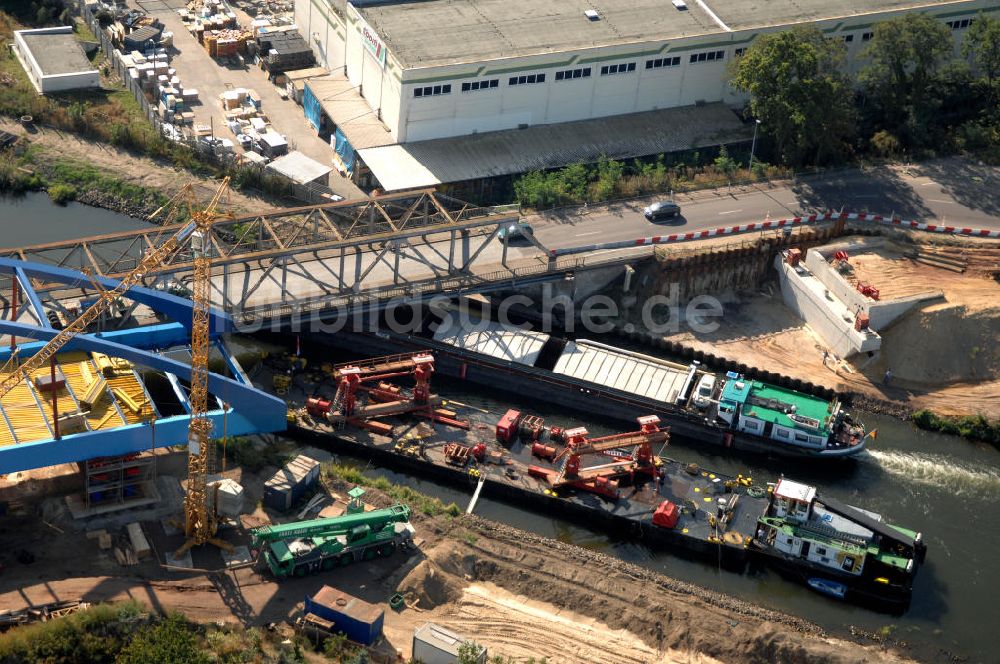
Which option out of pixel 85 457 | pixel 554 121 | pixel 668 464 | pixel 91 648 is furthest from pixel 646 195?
→ pixel 91 648

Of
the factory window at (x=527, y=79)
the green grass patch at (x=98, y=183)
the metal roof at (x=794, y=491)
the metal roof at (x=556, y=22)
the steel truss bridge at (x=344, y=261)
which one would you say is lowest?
the green grass patch at (x=98, y=183)

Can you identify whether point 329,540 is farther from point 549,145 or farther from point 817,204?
point 817,204

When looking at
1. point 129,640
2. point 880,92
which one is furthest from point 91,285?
point 880,92

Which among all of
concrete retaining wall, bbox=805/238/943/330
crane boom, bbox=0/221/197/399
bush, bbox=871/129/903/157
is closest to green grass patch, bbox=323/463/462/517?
crane boom, bbox=0/221/197/399

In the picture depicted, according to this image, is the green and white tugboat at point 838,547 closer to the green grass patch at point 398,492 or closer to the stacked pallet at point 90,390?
the green grass patch at point 398,492

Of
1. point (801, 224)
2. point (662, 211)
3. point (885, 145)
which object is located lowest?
point (801, 224)

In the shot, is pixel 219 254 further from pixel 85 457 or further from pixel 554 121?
pixel 554 121

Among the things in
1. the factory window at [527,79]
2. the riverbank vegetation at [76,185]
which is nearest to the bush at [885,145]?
the factory window at [527,79]

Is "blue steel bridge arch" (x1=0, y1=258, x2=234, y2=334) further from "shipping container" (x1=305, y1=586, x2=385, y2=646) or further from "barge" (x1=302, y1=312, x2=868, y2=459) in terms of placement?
"shipping container" (x1=305, y1=586, x2=385, y2=646)

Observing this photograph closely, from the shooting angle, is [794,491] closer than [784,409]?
Yes
